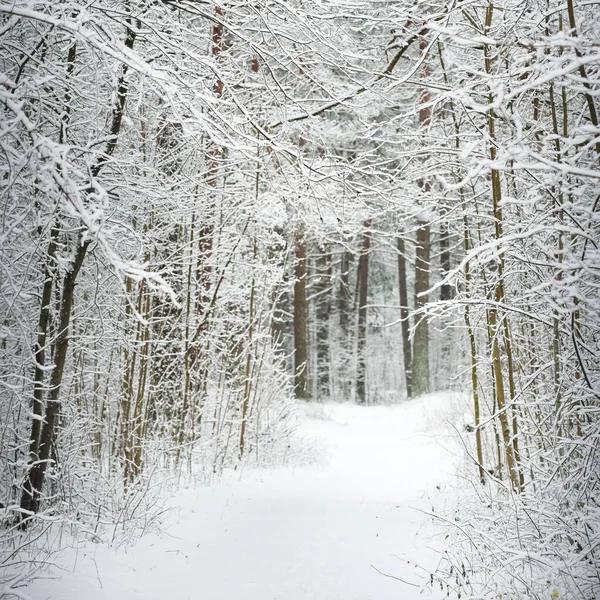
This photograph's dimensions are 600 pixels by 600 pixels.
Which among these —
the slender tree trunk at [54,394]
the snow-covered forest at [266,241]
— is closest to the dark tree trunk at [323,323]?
the snow-covered forest at [266,241]

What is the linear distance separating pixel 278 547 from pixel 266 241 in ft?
13.0

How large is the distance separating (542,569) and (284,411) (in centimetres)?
590

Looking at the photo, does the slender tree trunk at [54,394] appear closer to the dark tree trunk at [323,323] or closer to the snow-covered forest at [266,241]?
the snow-covered forest at [266,241]

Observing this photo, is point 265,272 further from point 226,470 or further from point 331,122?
point 331,122

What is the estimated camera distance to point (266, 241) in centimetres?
693

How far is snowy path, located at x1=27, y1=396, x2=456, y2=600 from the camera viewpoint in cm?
300

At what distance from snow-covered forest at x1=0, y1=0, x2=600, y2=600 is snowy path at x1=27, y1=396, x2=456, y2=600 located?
0.06 meters

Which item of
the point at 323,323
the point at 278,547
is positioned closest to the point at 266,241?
the point at 278,547

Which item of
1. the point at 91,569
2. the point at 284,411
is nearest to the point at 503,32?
the point at 91,569

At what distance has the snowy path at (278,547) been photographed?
9.85ft

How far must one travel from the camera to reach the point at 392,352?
29953 mm

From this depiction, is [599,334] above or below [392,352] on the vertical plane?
below

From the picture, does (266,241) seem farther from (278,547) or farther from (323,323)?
(323,323)

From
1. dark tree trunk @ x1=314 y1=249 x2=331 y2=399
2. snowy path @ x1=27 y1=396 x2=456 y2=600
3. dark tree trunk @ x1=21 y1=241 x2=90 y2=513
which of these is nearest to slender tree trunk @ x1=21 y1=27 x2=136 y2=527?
dark tree trunk @ x1=21 y1=241 x2=90 y2=513
